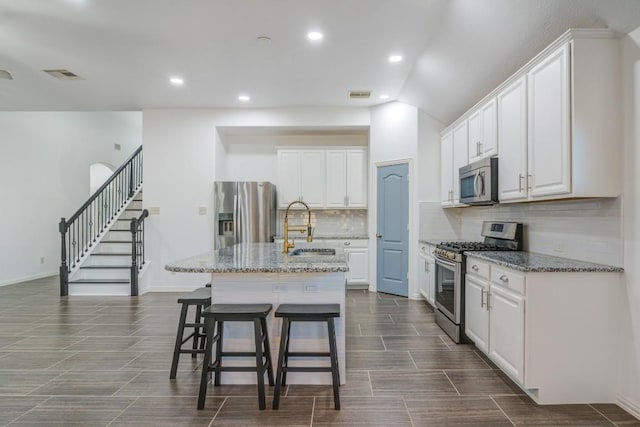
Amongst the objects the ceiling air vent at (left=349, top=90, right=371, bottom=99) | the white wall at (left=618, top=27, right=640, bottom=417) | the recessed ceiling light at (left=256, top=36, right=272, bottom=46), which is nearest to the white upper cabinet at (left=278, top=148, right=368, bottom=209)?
the ceiling air vent at (left=349, top=90, right=371, bottom=99)

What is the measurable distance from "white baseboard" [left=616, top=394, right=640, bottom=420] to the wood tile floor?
4cm

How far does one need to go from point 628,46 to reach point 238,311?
305cm

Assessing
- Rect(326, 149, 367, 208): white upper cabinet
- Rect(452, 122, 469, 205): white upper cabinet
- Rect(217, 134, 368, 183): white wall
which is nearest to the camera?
Rect(452, 122, 469, 205): white upper cabinet

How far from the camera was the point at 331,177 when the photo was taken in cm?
582

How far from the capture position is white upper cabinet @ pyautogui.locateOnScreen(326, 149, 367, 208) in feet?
19.1

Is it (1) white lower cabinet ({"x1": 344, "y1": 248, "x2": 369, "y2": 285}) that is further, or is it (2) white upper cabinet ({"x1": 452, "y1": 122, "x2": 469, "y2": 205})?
(1) white lower cabinet ({"x1": 344, "y1": 248, "x2": 369, "y2": 285})

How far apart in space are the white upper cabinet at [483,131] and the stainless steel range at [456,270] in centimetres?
78

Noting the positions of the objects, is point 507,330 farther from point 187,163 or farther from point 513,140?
point 187,163

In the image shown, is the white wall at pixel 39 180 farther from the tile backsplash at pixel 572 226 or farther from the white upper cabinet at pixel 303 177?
the tile backsplash at pixel 572 226

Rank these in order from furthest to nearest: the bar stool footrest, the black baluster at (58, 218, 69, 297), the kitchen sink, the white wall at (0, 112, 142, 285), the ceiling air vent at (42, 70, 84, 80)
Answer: the white wall at (0, 112, 142, 285), the black baluster at (58, 218, 69, 297), the ceiling air vent at (42, 70, 84, 80), the kitchen sink, the bar stool footrest

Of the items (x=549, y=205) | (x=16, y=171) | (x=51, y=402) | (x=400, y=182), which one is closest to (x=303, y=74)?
(x=400, y=182)

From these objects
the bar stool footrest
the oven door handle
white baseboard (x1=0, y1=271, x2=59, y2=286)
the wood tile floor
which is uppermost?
the oven door handle

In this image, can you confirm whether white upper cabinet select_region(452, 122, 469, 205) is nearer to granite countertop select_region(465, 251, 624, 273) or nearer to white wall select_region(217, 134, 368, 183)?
granite countertop select_region(465, 251, 624, 273)

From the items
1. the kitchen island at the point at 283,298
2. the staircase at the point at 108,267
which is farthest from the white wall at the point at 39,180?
the kitchen island at the point at 283,298
